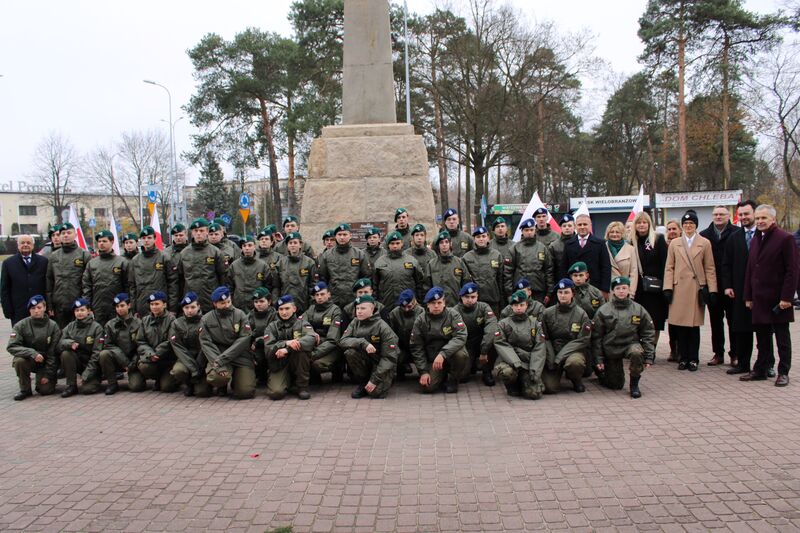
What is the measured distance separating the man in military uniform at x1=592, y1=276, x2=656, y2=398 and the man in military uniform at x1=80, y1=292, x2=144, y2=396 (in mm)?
5046

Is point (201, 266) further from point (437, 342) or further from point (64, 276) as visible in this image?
point (437, 342)

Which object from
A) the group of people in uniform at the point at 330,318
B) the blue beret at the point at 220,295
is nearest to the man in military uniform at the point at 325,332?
the group of people in uniform at the point at 330,318

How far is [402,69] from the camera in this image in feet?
89.1

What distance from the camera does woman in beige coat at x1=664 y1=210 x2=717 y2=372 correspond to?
6.91 metres

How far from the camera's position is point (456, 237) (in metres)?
7.82

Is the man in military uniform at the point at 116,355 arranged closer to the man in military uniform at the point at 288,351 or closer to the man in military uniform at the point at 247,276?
the man in military uniform at the point at 247,276

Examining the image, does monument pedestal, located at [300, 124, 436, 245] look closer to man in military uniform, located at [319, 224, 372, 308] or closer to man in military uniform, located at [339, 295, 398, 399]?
man in military uniform, located at [319, 224, 372, 308]

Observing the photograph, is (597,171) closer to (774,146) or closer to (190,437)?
(774,146)

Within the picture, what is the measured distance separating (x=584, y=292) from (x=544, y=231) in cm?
123

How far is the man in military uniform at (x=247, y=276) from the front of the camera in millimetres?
7082

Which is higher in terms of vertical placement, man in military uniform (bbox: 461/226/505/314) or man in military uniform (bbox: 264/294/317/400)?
man in military uniform (bbox: 461/226/505/314)

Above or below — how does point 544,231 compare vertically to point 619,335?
above

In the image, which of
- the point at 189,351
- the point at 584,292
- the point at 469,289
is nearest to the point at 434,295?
the point at 469,289

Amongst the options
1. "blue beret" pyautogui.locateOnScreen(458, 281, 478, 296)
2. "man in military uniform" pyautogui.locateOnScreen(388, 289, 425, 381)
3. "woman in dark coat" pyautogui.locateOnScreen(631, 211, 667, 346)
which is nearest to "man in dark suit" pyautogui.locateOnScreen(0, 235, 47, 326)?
"man in military uniform" pyautogui.locateOnScreen(388, 289, 425, 381)
